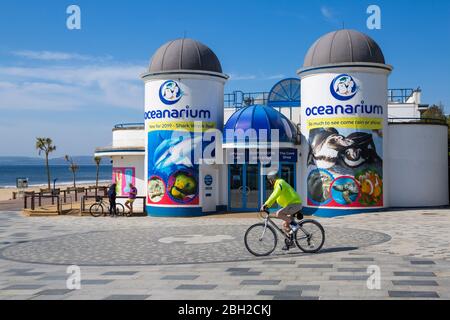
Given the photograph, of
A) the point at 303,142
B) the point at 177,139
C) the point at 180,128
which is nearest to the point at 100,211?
the point at 177,139

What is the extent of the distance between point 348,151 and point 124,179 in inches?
450

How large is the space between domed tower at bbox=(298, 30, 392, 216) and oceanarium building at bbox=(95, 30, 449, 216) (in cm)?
4

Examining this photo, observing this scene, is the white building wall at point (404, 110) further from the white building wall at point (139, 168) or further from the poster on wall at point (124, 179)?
the poster on wall at point (124, 179)

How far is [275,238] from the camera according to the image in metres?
12.7

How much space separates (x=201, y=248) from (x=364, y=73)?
12.4 metres

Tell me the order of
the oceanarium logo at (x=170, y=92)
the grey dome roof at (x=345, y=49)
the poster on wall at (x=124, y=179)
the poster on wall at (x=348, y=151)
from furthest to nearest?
the poster on wall at (x=124, y=179) < the oceanarium logo at (x=170, y=92) < the grey dome roof at (x=345, y=49) < the poster on wall at (x=348, y=151)

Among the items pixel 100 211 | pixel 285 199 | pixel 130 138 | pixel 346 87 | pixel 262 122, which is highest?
pixel 346 87

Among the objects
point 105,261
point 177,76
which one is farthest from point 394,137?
point 105,261

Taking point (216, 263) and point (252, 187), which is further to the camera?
point (252, 187)

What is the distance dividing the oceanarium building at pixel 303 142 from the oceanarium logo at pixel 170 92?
0.05 m

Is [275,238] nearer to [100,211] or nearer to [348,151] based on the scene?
[348,151]

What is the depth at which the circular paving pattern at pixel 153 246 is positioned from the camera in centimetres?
1251

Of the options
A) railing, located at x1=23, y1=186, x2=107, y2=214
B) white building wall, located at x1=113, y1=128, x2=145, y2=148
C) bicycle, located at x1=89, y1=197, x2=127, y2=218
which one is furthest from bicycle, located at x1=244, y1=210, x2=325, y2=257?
white building wall, located at x1=113, y1=128, x2=145, y2=148

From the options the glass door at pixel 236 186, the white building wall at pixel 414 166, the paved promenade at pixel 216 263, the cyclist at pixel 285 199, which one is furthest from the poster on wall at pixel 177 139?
the cyclist at pixel 285 199
